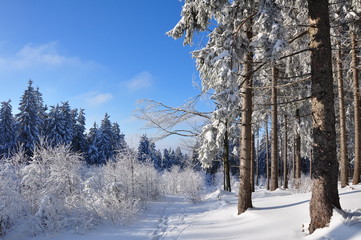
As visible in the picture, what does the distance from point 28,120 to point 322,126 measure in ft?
115

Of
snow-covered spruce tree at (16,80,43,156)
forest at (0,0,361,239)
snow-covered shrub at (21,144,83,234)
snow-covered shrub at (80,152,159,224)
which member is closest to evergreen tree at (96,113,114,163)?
snow-covered spruce tree at (16,80,43,156)

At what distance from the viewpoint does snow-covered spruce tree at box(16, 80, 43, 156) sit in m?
30.2

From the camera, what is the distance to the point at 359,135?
35.4 feet

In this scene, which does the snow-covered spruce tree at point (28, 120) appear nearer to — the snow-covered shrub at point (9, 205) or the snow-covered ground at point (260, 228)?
the snow-covered shrub at point (9, 205)

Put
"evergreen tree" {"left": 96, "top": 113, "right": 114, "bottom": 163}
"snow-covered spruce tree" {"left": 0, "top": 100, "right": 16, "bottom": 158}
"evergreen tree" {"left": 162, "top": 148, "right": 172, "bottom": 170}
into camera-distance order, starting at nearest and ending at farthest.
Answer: "snow-covered spruce tree" {"left": 0, "top": 100, "right": 16, "bottom": 158} < "evergreen tree" {"left": 96, "top": 113, "right": 114, "bottom": 163} < "evergreen tree" {"left": 162, "top": 148, "right": 172, "bottom": 170}

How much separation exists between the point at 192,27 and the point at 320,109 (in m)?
3.94

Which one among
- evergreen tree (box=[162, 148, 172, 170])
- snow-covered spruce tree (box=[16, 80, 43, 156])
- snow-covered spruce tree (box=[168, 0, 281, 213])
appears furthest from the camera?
evergreen tree (box=[162, 148, 172, 170])

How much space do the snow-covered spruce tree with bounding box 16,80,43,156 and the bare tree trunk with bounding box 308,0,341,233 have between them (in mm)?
33463

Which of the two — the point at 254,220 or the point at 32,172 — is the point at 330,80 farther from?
the point at 32,172

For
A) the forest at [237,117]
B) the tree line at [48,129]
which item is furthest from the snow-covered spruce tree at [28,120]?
the forest at [237,117]

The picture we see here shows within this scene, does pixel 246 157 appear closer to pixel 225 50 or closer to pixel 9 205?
pixel 225 50

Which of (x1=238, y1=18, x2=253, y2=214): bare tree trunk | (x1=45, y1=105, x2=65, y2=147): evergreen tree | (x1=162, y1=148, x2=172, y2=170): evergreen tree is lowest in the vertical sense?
(x1=162, y1=148, x2=172, y2=170): evergreen tree

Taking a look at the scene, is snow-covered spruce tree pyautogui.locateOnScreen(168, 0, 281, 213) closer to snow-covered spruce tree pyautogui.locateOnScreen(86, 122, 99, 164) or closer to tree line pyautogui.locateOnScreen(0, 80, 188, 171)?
tree line pyautogui.locateOnScreen(0, 80, 188, 171)

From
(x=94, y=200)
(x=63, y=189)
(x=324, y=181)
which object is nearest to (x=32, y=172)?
(x=63, y=189)
